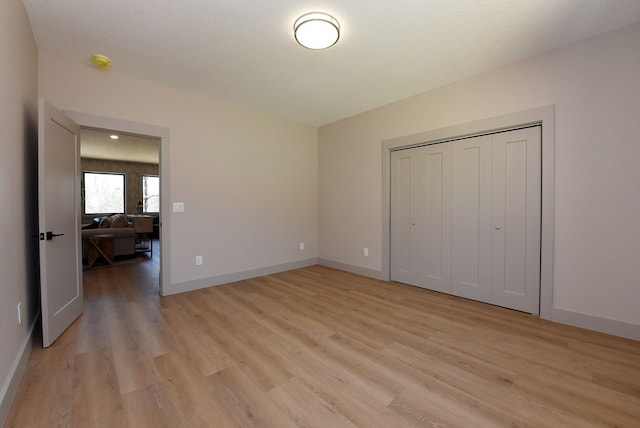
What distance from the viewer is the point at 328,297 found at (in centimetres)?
346

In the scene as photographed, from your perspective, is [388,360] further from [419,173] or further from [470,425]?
[419,173]

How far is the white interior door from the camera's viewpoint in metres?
2.20

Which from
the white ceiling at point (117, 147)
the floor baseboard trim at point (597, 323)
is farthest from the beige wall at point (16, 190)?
the floor baseboard trim at point (597, 323)

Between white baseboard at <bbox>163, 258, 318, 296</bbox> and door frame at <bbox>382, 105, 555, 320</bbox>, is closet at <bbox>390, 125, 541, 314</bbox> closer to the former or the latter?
door frame at <bbox>382, 105, 555, 320</bbox>

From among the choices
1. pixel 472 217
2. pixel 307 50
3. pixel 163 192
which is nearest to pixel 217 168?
pixel 163 192

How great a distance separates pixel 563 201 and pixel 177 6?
3799 millimetres

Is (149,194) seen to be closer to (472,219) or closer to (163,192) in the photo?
(163,192)

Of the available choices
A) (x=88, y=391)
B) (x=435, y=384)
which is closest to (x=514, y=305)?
(x=435, y=384)

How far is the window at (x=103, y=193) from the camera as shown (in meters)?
8.90

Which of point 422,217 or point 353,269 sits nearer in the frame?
point 422,217

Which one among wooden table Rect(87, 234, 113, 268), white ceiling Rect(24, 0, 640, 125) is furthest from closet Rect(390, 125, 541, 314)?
wooden table Rect(87, 234, 113, 268)

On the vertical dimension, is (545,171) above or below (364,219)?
above

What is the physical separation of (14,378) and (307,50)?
329cm

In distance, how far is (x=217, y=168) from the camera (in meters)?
3.98
